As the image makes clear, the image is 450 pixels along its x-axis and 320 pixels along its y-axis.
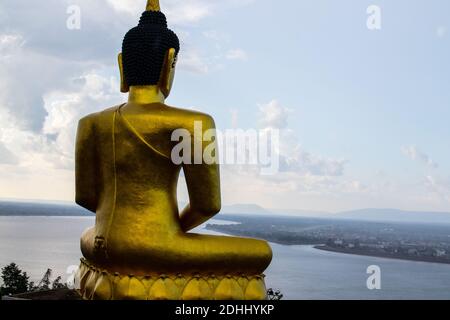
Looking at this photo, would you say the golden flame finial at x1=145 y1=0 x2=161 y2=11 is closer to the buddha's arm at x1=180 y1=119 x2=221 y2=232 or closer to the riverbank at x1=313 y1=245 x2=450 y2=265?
the buddha's arm at x1=180 y1=119 x2=221 y2=232

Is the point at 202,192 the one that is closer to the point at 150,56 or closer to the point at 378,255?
the point at 150,56

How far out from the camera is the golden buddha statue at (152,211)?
4504 millimetres

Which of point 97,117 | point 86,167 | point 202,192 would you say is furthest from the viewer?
point 86,167

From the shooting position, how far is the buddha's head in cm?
497

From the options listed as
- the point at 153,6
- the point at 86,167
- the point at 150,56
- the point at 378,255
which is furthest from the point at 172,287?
the point at 378,255

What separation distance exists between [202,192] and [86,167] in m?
1.15

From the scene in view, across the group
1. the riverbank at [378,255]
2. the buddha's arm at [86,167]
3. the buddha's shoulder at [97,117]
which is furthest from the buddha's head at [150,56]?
the riverbank at [378,255]

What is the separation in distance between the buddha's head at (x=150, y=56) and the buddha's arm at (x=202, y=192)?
0.71 metres

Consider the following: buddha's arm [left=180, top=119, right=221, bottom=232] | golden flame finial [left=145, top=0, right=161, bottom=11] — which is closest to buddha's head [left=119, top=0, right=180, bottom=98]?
golden flame finial [left=145, top=0, right=161, bottom=11]

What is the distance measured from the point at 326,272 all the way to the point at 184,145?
101ft

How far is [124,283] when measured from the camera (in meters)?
4.49

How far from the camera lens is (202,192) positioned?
4.69m

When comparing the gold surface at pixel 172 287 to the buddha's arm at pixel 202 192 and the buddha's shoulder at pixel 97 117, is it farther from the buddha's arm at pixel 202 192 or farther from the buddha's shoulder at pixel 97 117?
the buddha's shoulder at pixel 97 117
